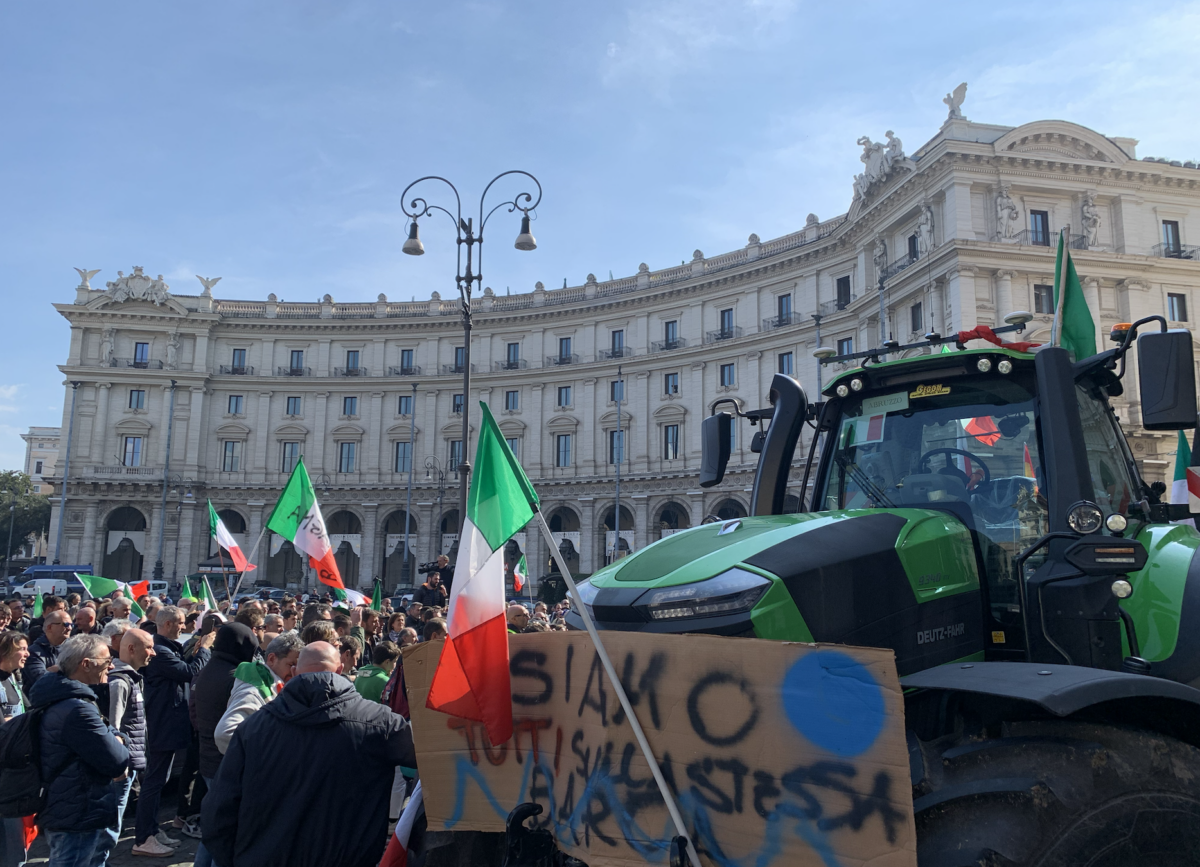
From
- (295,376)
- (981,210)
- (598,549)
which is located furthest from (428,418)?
(981,210)

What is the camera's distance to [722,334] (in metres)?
48.6

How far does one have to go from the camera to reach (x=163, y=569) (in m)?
53.1

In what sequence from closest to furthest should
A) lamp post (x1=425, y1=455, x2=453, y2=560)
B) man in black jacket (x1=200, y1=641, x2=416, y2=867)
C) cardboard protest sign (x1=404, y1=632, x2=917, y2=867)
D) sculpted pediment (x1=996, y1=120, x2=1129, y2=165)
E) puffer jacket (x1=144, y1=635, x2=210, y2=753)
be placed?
cardboard protest sign (x1=404, y1=632, x2=917, y2=867) → man in black jacket (x1=200, y1=641, x2=416, y2=867) → puffer jacket (x1=144, y1=635, x2=210, y2=753) → sculpted pediment (x1=996, y1=120, x2=1129, y2=165) → lamp post (x1=425, y1=455, x2=453, y2=560)

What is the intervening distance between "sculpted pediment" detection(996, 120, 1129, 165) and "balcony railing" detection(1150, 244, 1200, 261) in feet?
13.1

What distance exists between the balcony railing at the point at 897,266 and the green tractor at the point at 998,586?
35651mm

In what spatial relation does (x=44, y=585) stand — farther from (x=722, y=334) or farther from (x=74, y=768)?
(x=74, y=768)

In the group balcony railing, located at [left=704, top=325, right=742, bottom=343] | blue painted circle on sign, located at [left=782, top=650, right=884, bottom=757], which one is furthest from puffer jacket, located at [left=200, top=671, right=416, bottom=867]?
balcony railing, located at [left=704, top=325, right=742, bottom=343]

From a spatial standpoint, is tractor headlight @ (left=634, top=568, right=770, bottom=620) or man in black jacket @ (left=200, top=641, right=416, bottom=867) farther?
man in black jacket @ (left=200, top=641, right=416, bottom=867)

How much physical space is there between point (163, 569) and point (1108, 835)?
191ft

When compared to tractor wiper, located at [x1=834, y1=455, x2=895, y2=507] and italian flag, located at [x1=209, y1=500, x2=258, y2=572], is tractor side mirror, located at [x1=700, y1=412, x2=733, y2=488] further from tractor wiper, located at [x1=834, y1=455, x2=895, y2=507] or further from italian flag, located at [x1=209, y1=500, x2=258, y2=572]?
italian flag, located at [x1=209, y1=500, x2=258, y2=572]

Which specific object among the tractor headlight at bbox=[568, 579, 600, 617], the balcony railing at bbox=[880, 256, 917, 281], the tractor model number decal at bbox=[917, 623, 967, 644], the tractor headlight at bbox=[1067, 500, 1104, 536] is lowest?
the tractor model number decal at bbox=[917, 623, 967, 644]

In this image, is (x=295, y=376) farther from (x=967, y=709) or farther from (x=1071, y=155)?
(x=967, y=709)

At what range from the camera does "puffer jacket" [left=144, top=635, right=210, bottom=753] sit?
662 cm

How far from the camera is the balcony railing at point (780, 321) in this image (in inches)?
1790
